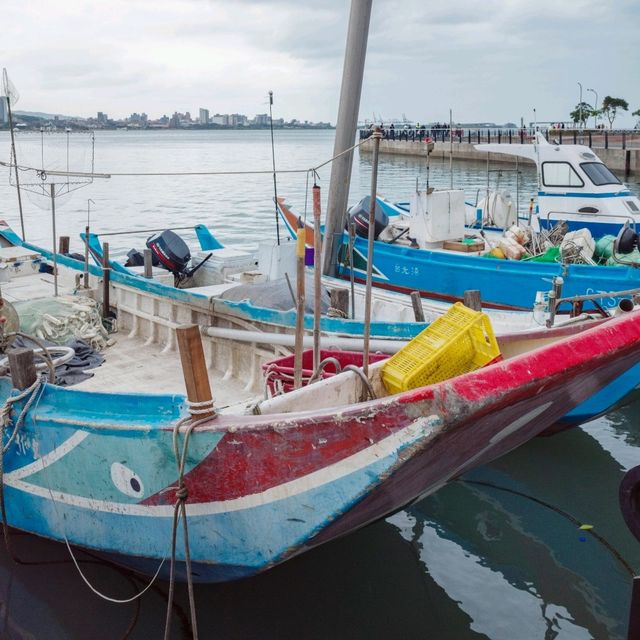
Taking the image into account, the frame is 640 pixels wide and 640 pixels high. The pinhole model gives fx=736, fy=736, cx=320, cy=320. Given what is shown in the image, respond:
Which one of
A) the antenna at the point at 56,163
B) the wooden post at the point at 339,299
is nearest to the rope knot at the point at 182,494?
the wooden post at the point at 339,299

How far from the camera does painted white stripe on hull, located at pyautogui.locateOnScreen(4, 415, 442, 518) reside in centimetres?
366

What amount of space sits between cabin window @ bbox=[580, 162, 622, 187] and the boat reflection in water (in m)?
6.64

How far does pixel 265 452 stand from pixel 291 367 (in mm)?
1275

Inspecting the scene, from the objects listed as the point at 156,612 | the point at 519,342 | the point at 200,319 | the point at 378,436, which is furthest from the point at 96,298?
the point at 378,436

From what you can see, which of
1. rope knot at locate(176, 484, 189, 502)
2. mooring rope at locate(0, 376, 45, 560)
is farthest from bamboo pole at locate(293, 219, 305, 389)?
mooring rope at locate(0, 376, 45, 560)

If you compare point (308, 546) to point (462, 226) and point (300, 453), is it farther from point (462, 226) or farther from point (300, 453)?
point (462, 226)

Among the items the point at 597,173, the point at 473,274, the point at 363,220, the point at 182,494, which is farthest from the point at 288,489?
the point at 597,173

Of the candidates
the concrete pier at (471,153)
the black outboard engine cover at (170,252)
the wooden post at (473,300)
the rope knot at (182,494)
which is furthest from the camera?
the concrete pier at (471,153)

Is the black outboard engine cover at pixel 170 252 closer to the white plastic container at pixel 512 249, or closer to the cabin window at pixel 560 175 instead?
the white plastic container at pixel 512 249

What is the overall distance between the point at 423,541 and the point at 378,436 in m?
3.37

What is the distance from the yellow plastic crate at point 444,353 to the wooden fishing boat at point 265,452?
0.58ft

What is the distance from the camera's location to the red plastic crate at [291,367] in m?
5.27

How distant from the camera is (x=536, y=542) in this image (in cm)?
670

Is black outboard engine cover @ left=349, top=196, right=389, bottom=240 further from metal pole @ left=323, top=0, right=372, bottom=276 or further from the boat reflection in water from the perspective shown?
the boat reflection in water
